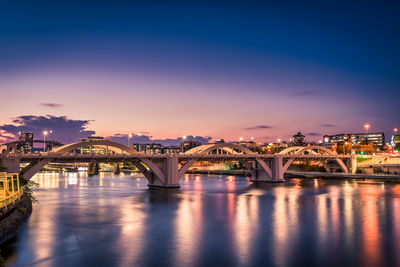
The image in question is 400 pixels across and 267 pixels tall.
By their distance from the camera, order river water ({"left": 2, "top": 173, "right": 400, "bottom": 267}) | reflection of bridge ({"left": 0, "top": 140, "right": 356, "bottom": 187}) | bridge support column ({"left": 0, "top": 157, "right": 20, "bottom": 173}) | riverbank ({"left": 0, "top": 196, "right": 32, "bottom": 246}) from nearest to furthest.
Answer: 1. river water ({"left": 2, "top": 173, "right": 400, "bottom": 267})
2. riverbank ({"left": 0, "top": 196, "right": 32, "bottom": 246})
3. bridge support column ({"left": 0, "top": 157, "right": 20, "bottom": 173})
4. reflection of bridge ({"left": 0, "top": 140, "right": 356, "bottom": 187})

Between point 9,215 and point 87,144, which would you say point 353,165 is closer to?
point 87,144

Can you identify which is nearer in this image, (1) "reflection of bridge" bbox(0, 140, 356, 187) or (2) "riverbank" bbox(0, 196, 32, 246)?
(2) "riverbank" bbox(0, 196, 32, 246)

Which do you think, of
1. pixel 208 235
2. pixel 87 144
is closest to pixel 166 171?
pixel 87 144

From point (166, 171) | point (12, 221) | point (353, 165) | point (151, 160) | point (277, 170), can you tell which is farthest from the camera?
point (353, 165)

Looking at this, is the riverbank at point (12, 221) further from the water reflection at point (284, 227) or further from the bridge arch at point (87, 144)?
the bridge arch at point (87, 144)

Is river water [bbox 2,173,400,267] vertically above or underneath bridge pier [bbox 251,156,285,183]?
underneath

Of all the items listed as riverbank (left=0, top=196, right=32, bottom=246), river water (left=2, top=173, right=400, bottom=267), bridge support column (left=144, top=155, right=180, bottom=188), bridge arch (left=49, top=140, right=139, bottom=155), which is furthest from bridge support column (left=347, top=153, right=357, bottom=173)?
riverbank (left=0, top=196, right=32, bottom=246)

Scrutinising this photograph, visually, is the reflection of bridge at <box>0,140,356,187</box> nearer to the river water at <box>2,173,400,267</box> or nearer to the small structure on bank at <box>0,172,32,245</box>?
the river water at <box>2,173,400,267</box>

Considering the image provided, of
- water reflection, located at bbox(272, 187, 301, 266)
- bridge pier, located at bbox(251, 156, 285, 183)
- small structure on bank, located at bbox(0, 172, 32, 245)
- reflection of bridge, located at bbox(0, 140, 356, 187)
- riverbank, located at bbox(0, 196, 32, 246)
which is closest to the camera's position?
water reflection, located at bbox(272, 187, 301, 266)

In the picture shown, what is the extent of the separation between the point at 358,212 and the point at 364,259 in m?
18.0

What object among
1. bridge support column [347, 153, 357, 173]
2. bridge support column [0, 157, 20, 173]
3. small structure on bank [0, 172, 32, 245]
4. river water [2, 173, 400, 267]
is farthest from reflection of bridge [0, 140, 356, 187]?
small structure on bank [0, 172, 32, 245]

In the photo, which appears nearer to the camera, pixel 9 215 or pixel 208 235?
pixel 9 215

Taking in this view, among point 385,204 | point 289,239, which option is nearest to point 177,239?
point 289,239

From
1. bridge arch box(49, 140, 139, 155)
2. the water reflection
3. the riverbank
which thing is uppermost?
bridge arch box(49, 140, 139, 155)
